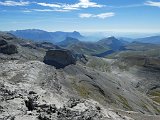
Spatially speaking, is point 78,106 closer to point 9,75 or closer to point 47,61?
point 9,75

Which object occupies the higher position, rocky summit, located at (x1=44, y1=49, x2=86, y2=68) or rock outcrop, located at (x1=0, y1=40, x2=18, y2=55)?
rock outcrop, located at (x1=0, y1=40, x2=18, y2=55)

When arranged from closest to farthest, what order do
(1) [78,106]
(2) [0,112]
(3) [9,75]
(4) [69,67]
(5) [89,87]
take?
(2) [0,112] < (1) [78,106] < (3) [9,75] < (5) [89,87] < (4) [69,67]

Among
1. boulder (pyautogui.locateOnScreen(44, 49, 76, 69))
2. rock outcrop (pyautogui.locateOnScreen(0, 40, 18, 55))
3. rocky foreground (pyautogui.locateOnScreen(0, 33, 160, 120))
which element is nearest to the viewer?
rocky foreground (pyautogui.locateOnScreen(0, 33, 160, 120))

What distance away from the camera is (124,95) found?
149 m

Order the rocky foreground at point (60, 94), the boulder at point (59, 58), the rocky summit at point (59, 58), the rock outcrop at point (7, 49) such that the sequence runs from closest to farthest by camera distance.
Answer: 1. the rocky foreground at point (60, 94)
2. the boulder at point (59, 58)
3. the rocky summit at point (59, 58)
4. the rock outcrop at point (7, 49)

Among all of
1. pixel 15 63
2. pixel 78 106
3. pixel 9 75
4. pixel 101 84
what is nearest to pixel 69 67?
pixel 101 84

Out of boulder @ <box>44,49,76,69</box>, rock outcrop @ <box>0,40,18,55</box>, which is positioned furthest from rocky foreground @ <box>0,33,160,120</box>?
rock outcrop @ <box>0,40,18,55</box>

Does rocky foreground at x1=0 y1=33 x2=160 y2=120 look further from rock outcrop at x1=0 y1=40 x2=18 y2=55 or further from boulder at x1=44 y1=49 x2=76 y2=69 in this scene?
rock outcrop at x1=0 y1=40 x2=18 y2=55

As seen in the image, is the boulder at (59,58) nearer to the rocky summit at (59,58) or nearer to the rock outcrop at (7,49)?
the rocky summit at (59,58)

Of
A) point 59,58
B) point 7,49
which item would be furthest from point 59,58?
point 7,49

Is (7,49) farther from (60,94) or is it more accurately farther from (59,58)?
(60,94)

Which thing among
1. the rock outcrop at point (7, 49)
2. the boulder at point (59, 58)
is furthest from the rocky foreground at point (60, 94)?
the rock outcrop at point (7, 49)

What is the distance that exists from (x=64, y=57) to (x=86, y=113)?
127 metres

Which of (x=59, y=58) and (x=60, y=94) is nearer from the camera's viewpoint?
(x=60, y=94)
